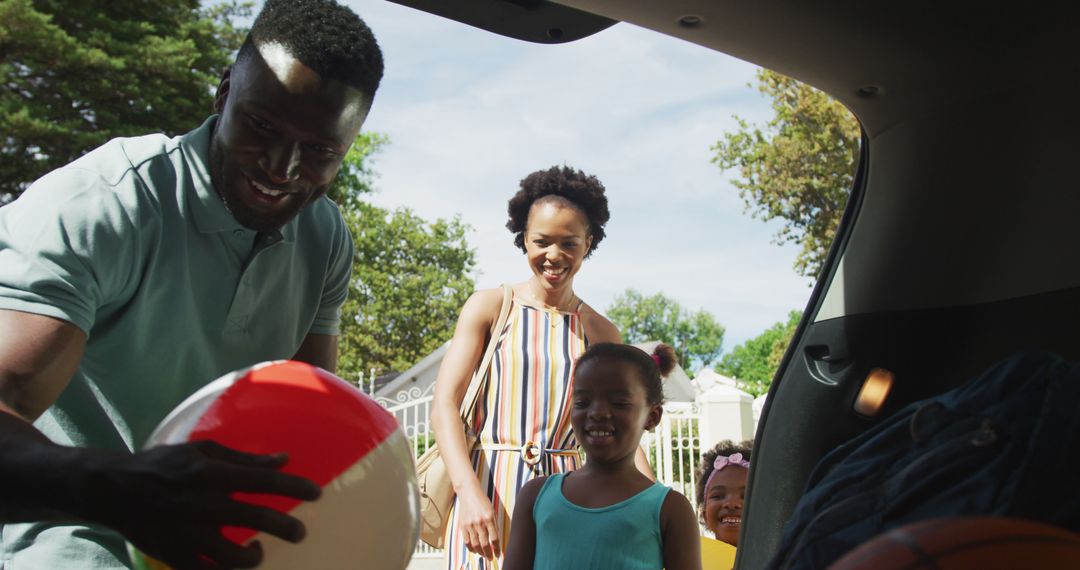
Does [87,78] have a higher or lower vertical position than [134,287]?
higher

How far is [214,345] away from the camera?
2229 millimetres

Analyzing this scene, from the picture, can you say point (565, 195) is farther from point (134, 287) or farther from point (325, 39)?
point (134, 287)

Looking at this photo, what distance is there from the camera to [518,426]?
366 cm

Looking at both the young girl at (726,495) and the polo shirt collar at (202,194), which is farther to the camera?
the young girl at (726,495)

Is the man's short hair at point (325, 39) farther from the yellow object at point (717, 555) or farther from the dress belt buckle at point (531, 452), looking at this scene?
the yellow object at point (717, 555)

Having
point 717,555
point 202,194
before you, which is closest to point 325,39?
point 202,194

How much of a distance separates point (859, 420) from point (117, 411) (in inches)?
63.8

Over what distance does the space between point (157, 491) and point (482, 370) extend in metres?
2.48

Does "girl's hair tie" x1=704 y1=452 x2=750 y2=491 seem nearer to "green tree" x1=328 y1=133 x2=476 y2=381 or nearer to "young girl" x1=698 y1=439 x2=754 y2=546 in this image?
"young girl" x1=698 y1=439 x2=754 y2=546

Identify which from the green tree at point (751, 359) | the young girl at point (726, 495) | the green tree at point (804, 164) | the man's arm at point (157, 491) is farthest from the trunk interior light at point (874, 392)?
the green tree at point (751, 359)

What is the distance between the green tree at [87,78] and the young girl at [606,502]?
17.1 meters

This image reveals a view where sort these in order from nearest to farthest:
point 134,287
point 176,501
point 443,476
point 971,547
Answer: point 176,501 < point 971,547 < point 134,287 < point 443,476

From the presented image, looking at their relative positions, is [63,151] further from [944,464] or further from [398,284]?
[944,464]

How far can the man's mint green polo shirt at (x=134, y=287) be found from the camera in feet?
6.00
